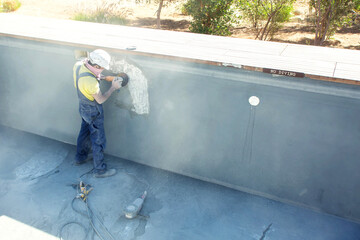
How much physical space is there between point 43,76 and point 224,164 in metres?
3.20

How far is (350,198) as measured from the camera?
3574 mm

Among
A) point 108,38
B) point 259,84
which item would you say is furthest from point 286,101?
point 108,38

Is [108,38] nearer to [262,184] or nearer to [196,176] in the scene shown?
[196,176]

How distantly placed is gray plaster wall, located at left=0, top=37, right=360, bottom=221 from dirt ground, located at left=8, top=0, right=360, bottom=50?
29.7 ft

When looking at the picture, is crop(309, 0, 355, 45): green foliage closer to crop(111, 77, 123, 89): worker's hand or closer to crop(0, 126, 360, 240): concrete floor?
crop(0, 126, 360, 240): concrete floor

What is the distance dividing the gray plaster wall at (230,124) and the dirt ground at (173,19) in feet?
29.7

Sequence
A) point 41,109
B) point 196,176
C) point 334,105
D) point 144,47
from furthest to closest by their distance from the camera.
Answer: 1. point 41,109
2. point 196,176
3. point 144,47
4. point 334,105

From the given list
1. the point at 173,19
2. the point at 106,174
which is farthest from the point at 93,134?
the point at 173,19

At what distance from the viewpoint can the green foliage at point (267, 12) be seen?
10.7 metres

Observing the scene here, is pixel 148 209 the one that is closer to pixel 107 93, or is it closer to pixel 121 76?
pixel 107 93

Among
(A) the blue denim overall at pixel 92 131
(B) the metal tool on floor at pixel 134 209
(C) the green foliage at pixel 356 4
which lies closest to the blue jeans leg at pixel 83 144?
(A) the blue denim overall at pixel 92 131

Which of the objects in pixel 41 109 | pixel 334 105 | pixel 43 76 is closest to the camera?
pixel 334 105

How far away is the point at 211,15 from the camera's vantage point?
35.8 feet

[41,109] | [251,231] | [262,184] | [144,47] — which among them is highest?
[144,47]
